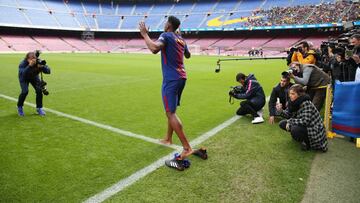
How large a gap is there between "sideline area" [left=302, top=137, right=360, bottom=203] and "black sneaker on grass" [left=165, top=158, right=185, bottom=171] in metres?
1.67

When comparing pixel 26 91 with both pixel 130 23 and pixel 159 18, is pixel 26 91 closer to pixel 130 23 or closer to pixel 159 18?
pixel 159 18

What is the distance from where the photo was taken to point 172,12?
67.1m

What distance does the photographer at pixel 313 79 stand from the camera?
20.4 feet

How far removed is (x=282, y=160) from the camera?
439cm

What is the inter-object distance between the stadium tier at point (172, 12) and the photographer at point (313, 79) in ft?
132

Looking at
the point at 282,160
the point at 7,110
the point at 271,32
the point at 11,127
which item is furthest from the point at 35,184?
the point at 271,32

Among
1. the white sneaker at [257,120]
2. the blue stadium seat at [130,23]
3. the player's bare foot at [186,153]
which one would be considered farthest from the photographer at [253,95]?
the blue stadium seat at [130,23]

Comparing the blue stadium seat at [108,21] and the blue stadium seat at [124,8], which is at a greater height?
the blue stadium seat at [124,8]

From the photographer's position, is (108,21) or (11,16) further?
(108,21)

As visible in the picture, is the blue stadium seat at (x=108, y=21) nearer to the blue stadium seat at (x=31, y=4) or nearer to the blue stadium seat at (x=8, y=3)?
the blue stadium seat at (x=31, y=4)

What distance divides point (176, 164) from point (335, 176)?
2.30 metres

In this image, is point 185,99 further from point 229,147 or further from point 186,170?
point 186,170

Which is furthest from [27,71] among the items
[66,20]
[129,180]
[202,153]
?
[66,20]

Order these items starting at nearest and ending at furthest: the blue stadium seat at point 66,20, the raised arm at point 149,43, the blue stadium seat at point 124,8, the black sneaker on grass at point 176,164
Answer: the raised arm at point 149,43, the black sneaker on grass at point 176,164, the blue stadium seat at point 66,20, the blue stadium seat at point 124,8
